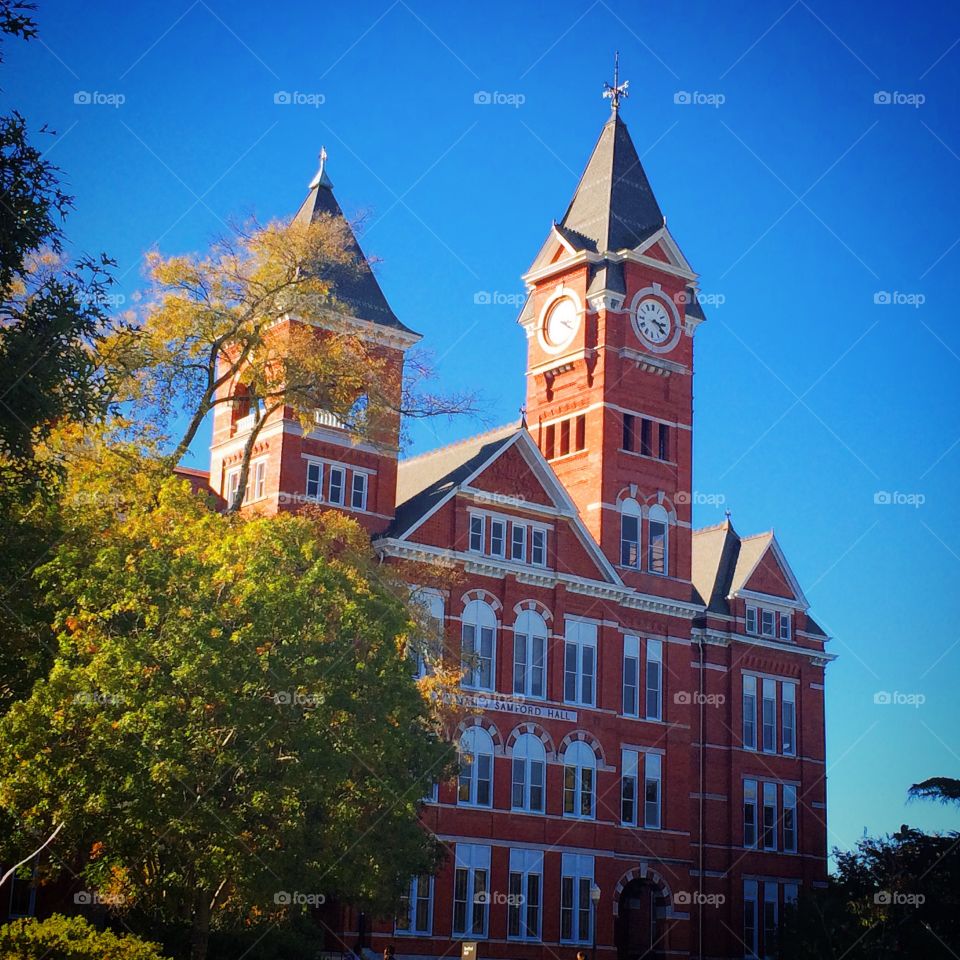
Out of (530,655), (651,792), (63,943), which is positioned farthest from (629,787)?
(63,943)

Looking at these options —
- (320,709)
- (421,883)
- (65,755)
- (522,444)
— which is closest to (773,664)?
(522,444)

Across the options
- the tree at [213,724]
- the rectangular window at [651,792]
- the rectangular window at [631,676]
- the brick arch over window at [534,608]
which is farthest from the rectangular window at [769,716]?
the tree at [213,724]

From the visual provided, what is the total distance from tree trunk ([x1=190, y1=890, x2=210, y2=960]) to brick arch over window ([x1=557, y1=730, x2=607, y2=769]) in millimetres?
23034

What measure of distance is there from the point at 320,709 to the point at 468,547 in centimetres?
2102

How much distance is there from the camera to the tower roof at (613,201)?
65.3 meters

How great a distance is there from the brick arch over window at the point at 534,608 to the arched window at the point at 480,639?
3.65ft

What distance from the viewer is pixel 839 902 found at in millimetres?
58688

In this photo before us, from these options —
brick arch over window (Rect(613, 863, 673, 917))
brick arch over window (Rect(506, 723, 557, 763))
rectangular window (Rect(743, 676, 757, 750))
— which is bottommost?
brick arch over window (Rect(613, 863, 673, 917))

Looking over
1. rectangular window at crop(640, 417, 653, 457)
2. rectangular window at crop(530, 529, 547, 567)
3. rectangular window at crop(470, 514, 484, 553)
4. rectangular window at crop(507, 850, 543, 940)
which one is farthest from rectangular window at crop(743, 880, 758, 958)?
rectangular window at crop(470, 514, 484, 553)

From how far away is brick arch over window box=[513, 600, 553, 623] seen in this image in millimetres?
57125

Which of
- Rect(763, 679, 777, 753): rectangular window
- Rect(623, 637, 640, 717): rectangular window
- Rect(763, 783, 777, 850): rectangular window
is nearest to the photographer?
Rect(623, 637, 640, 717): rectangular window

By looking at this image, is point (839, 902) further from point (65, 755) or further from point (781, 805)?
point (65, 755)

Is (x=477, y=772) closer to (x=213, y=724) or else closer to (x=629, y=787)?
(x=629, y=787)

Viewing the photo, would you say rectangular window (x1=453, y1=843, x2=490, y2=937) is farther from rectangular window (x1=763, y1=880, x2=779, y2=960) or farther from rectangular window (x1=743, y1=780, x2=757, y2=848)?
rectangular window (x1=743, y1=780, x2=757, y2=848)
